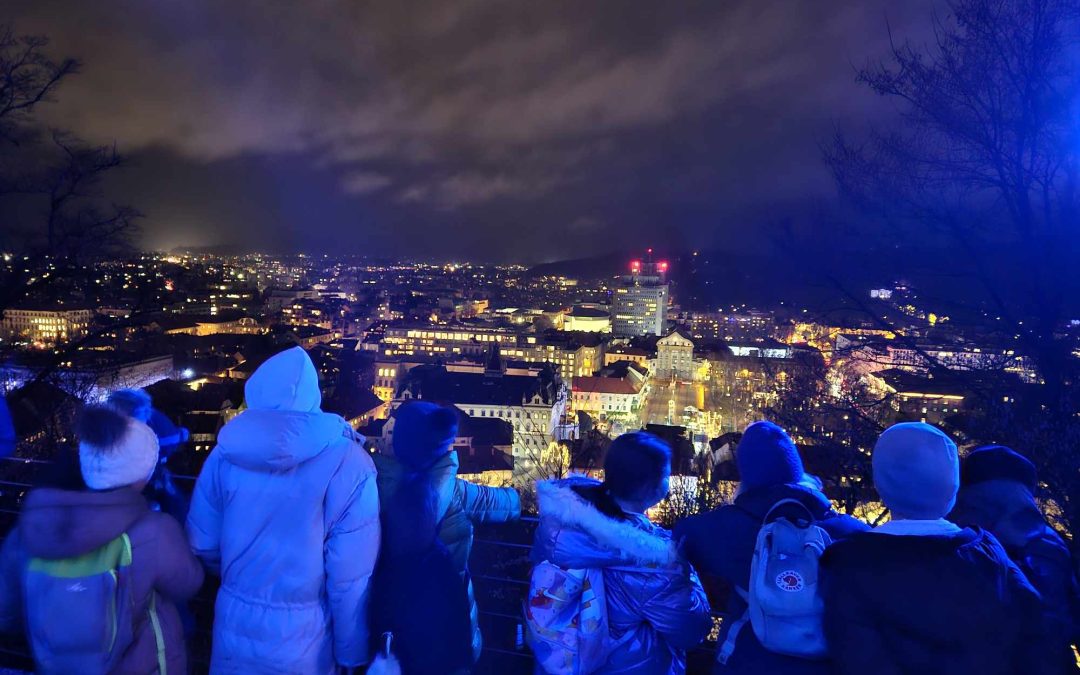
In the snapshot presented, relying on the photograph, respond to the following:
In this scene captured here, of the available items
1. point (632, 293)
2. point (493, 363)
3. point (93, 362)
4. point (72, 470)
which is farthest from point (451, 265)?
point (72, 470)

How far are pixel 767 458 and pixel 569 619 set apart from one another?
68 centimetres

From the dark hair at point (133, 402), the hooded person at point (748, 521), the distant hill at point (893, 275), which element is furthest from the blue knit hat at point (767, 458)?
the distant hill at point (893, 275)

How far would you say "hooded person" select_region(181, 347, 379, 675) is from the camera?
1557mm

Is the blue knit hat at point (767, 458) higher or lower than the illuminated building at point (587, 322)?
lower

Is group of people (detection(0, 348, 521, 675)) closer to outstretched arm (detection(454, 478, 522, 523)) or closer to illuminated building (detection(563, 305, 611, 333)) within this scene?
outstretched arm (detection(454, 478, 522, 523))

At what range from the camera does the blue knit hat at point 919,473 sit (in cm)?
126

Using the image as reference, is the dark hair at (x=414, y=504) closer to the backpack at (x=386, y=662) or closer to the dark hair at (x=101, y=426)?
the backpack at (x=386, y=662)

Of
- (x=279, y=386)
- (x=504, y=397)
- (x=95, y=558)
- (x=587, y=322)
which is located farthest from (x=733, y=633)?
(x=587, y=322)

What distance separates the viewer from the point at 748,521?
4.90 ft

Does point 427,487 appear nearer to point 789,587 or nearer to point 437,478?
point 437,478

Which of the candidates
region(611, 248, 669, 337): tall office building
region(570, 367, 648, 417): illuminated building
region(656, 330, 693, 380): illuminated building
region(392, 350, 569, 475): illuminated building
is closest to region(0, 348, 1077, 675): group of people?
region(392, 350, 569, 475): illuminated building

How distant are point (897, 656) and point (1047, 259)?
3434 millimetres

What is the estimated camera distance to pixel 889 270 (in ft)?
13.7

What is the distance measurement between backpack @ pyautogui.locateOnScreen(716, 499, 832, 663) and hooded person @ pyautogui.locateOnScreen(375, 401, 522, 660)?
0.82 meters
